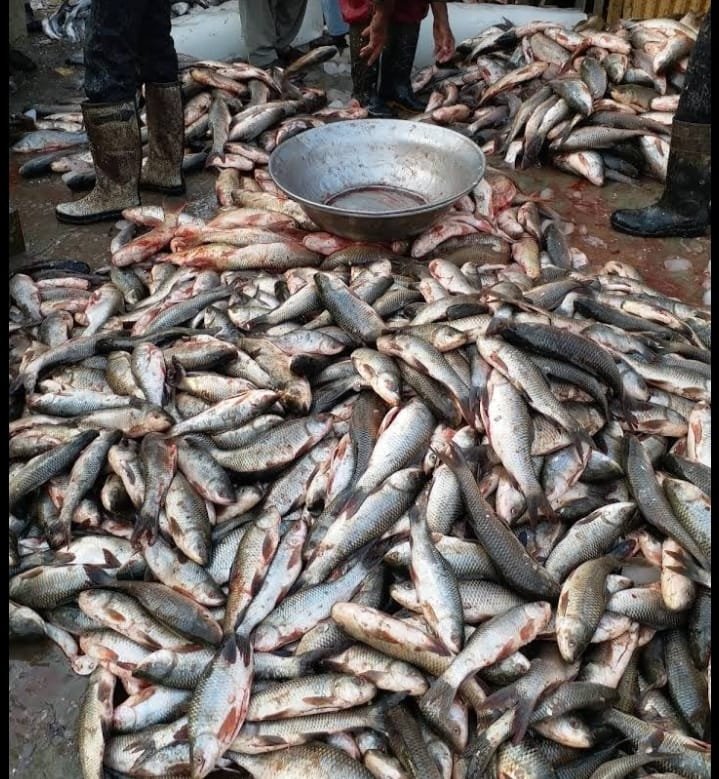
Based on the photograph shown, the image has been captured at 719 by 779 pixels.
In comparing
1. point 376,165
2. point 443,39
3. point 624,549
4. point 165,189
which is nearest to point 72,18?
point 165,189

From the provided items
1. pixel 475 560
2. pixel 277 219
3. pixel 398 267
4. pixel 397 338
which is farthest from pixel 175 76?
pixel 475 560

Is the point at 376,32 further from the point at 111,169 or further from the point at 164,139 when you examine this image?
the point at 111,169

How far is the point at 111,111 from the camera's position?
5.73m

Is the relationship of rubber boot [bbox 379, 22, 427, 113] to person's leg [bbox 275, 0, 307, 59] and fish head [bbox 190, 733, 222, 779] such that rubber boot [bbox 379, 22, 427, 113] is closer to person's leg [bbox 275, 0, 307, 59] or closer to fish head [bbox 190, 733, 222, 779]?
person's leg [bbox 275, 0, 307, 59]

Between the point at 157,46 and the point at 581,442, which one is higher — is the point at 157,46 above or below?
above

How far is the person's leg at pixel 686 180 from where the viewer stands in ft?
17.8

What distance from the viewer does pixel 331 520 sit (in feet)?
10.0

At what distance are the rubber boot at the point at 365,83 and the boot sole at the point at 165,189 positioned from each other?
2403mm

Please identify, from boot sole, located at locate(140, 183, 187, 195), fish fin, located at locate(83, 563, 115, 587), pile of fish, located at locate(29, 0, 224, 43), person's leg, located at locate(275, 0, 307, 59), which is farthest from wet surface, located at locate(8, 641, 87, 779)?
pile of fish, located at locate(29, 0, 224, 43)

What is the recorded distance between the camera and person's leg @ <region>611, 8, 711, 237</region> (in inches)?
214

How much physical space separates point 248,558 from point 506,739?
113 cm

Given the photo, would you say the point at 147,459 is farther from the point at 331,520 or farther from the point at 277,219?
the point at 277,219

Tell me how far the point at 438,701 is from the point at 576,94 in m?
5.70

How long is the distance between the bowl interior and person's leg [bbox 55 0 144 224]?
1.52 meters
